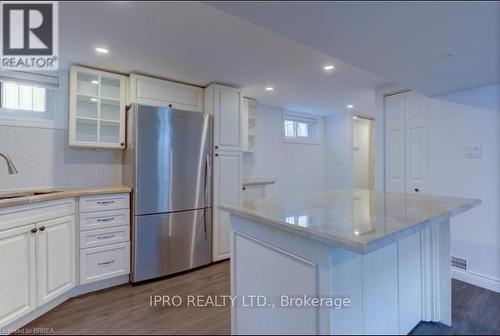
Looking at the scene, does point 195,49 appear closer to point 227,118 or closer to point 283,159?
point 227,118

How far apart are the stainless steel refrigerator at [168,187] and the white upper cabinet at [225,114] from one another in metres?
0.15

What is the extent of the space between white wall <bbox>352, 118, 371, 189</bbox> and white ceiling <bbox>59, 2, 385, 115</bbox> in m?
1.88

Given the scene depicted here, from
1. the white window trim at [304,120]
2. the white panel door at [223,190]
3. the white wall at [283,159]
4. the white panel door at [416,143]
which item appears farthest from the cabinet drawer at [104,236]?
the white panel door at [416,143]

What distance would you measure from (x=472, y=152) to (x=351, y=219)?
2.12m

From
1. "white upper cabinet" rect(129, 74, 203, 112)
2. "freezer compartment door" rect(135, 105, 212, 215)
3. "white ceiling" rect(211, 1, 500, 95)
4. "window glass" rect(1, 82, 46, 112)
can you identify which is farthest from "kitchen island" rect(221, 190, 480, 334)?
"window glass" rect(1, 82, 46, 112)

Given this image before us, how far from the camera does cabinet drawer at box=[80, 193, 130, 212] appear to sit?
223cm

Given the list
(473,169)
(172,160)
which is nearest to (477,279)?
(473,169)

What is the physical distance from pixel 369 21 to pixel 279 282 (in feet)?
4.18

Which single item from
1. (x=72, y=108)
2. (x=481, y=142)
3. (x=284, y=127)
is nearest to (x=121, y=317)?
(x=72, y=108)

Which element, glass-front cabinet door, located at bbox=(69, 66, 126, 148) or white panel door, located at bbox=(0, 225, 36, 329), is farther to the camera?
glass-front cabinet door, located at bbox=(69, 66, 126, 148)

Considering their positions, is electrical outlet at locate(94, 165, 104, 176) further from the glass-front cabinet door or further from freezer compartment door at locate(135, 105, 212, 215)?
freezer compartment door at locate(135, 105, 212, 215)

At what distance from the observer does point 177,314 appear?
103 cm

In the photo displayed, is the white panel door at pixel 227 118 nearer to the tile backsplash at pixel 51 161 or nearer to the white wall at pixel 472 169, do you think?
the tile backsplash at pixel 51 161

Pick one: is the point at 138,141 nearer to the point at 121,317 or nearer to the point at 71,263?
the point at 71,263
